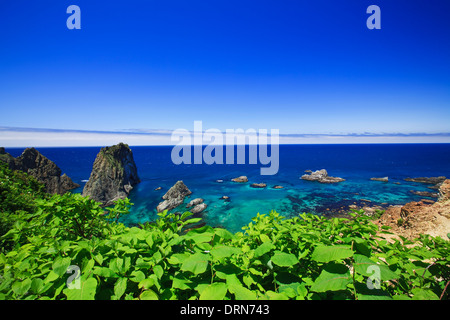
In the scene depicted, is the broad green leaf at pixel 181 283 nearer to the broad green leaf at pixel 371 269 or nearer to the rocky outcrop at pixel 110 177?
the broad green leaf at pixel 371 269

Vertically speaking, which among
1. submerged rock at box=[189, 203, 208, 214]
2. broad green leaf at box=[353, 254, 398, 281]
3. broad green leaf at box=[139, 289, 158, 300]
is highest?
broad green leaf at box=[353, 254, 398, 281]

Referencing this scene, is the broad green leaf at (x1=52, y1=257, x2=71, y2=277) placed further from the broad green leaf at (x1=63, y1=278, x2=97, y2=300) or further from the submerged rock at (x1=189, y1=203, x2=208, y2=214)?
the submerged rock at (x1=189, y1=203, x2=208, y2=214)

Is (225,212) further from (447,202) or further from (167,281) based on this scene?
(167,281)

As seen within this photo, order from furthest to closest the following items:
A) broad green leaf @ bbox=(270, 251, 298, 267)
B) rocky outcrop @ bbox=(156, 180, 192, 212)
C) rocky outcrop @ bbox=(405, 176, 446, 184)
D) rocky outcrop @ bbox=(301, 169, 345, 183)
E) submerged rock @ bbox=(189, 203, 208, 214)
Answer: rocky outcrop @ bbox=(301, 169, 345, 183) → rocky outcrop @ bbox=(405, 176, 446, 184) → rocky outcrop @ bbox=(156, 180, 192, 212) → submerged rock @ bbox=(189, 203, 208, 214) → broad green leaf @ bbox=(270, 251, 298, 267)

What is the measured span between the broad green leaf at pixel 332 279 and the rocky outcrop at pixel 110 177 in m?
60.6

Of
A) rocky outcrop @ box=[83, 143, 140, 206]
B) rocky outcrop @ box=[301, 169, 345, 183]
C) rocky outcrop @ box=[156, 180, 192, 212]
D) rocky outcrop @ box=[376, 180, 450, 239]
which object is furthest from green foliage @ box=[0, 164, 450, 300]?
rocky outcrop @ box=[301, 169, 345, 183]

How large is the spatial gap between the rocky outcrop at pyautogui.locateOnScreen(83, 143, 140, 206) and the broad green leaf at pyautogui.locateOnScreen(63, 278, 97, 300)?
195ft

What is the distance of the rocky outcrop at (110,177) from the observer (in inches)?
2164

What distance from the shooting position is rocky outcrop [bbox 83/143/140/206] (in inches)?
2164

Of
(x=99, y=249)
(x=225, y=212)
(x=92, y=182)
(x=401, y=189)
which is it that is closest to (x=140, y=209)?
(x=225, y=212)

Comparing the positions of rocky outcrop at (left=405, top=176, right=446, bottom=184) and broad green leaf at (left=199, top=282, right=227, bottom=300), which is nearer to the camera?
broad green leaf at (left=199, top=282, right=227, bottom=300)

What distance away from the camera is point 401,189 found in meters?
55.6

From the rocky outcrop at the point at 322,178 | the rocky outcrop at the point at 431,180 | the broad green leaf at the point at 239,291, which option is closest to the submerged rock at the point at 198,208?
the broad green leaf at the point at 239,291
